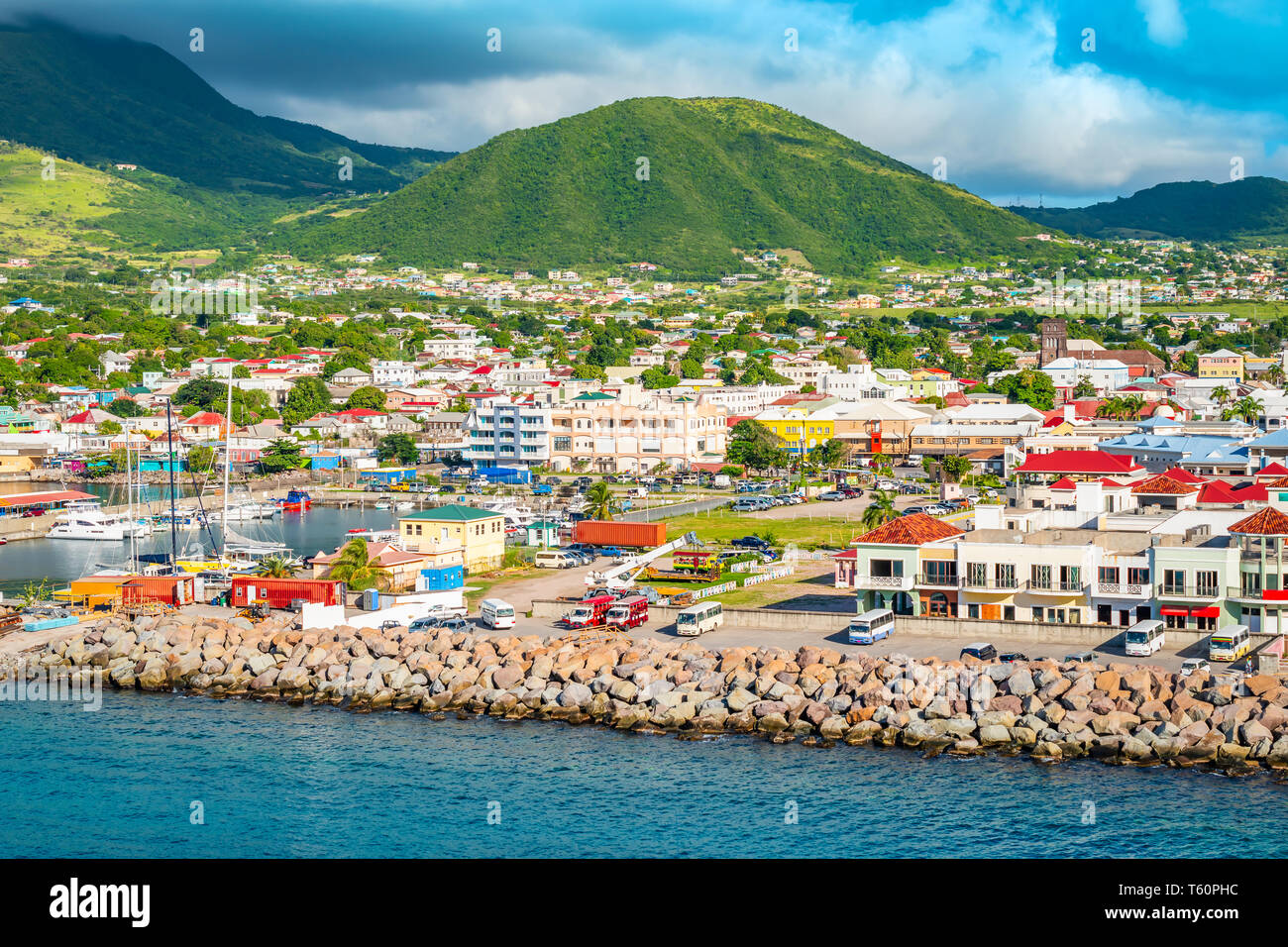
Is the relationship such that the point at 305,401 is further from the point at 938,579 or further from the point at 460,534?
the point at 938,579

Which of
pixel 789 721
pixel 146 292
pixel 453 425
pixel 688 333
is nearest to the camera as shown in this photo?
pixel 789 721

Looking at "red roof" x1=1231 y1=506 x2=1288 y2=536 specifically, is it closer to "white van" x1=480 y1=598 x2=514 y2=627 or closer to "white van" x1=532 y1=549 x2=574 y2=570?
"white van" x1=480 y1=598 x2=514 y2=627

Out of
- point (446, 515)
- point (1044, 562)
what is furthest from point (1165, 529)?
point (446, 515)

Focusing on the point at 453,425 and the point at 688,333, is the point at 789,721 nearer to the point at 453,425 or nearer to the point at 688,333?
the point at 453,425

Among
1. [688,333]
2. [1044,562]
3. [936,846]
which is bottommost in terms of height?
[936,846]

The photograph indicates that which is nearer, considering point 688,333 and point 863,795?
point 863,795

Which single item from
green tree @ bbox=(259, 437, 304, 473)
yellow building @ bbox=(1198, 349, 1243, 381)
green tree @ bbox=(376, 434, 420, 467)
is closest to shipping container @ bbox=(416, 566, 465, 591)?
green tree @ bbox=(259, 437, 304, 473)

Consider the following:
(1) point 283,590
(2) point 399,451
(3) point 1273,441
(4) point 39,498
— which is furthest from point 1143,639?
(2) point 399,451
